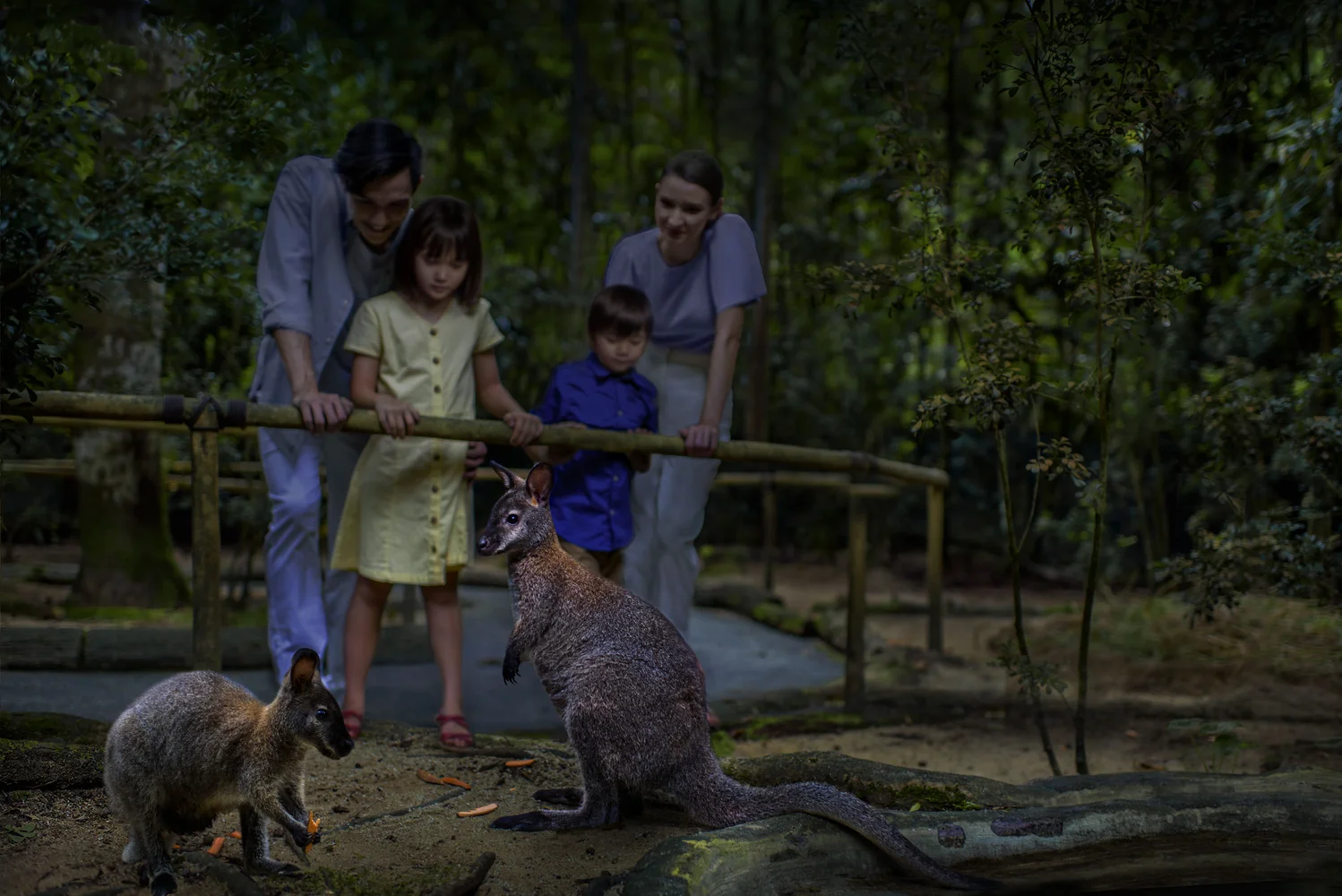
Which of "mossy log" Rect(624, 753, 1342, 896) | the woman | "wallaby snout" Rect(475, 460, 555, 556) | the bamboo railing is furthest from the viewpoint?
the woman

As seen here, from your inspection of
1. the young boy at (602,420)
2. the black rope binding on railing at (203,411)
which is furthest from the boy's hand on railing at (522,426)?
the black rope binding on railing at (203,411)

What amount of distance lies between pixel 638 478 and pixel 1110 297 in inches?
66.4

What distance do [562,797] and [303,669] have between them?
888 mm

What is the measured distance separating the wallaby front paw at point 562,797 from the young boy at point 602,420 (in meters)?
0.91

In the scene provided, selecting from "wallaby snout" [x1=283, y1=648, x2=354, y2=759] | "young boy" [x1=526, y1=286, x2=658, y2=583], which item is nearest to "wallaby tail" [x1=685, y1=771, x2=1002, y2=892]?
"wallaby snout" [x1=283, y1=648, x2=354, y2=759]

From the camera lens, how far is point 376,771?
10.4 feet

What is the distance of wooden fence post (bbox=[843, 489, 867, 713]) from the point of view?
4715 millimetres

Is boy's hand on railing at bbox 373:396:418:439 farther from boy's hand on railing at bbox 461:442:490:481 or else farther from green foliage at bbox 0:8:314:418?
green foliage at bbox 0:8:314:418

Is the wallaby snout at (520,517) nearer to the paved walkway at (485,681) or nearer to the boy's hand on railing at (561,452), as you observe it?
the boy's hand on railing at (561,452)

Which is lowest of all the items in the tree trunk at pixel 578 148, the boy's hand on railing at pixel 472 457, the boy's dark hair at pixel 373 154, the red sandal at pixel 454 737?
the red sandal at pixel 454 737

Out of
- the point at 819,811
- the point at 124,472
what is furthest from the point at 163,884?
the point at 124,472

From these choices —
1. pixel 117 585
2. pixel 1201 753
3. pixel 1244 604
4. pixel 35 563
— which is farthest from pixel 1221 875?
pixel 35 563

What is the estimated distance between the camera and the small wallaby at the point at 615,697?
2.59 metres

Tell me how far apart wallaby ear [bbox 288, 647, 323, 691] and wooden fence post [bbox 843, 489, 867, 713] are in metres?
2.80
